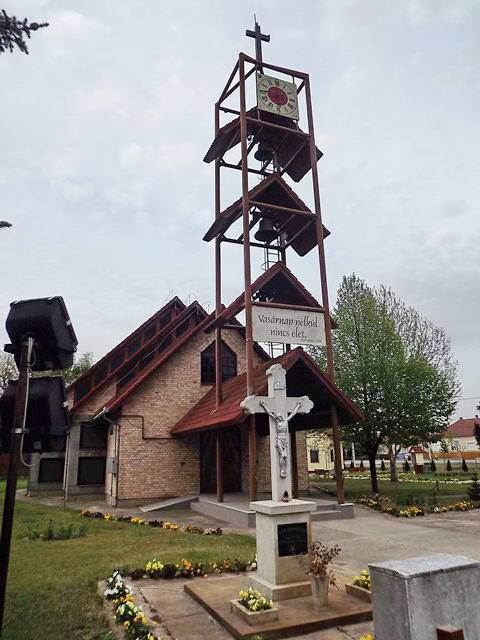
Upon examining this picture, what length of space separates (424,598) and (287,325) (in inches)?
466

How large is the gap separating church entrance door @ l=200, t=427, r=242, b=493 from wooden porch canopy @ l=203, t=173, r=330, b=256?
8032 millimetres

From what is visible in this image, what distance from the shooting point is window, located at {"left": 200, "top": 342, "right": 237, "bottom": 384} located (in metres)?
21.2

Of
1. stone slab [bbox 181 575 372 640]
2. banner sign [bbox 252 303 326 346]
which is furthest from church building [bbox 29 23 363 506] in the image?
stone slab [bbox 181 575 372 640]

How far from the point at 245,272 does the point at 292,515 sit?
9.36m

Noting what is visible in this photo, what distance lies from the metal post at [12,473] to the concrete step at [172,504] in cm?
1287

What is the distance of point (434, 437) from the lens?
2370 centimetres

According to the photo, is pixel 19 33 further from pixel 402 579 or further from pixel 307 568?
pixel 307 568

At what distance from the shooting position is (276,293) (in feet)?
58.7

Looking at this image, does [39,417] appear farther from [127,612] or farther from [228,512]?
[228,512]

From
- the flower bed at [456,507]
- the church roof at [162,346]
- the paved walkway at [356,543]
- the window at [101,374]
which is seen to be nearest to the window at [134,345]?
the church roof at [162,346]

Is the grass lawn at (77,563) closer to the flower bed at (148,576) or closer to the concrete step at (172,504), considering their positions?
the flower bed at (148,576)

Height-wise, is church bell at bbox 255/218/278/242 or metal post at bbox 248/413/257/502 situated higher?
church bell at bbox 255/218/278/242

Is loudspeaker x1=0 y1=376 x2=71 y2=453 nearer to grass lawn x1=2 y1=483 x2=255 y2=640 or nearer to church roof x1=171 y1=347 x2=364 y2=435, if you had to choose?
grass lawn x1=2 y1=483 x2=255 y2=640

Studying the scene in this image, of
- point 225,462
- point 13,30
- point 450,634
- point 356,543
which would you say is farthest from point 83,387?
point 450,634
